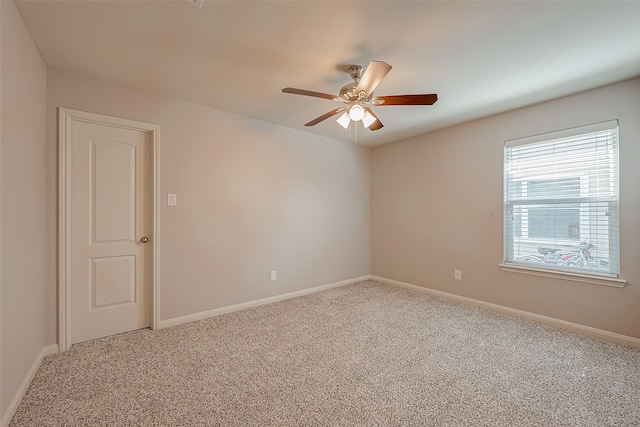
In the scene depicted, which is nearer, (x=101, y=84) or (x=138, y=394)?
(x=138, y=394)

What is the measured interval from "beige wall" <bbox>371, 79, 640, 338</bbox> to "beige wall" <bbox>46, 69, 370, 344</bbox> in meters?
0.74

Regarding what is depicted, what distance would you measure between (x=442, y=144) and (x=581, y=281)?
2.17 metres

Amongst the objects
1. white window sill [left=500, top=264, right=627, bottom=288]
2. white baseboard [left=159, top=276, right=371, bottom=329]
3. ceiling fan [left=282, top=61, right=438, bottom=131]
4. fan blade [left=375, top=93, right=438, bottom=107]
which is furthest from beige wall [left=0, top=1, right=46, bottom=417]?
white window sill [left=500, top=264, right=627, bottom=288]

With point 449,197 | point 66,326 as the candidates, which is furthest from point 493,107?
point 66,326

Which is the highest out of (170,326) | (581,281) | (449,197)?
(449,197)

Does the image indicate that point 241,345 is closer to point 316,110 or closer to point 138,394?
point 138,394

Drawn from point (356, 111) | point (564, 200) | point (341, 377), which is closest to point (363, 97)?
point (356, 111)

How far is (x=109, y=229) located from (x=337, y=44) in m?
2.61

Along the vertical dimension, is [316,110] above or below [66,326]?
above

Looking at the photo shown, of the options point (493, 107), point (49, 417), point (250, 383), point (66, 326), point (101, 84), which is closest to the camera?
point (49, 417)

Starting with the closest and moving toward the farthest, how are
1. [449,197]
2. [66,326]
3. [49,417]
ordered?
[49,417] < [66,326] < [449,197]

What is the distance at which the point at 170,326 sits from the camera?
110 inches

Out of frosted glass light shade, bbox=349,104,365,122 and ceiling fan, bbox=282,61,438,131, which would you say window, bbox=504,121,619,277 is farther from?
frosted glass light shade, bbox=349,104,365,122

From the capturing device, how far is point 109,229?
101 inches
